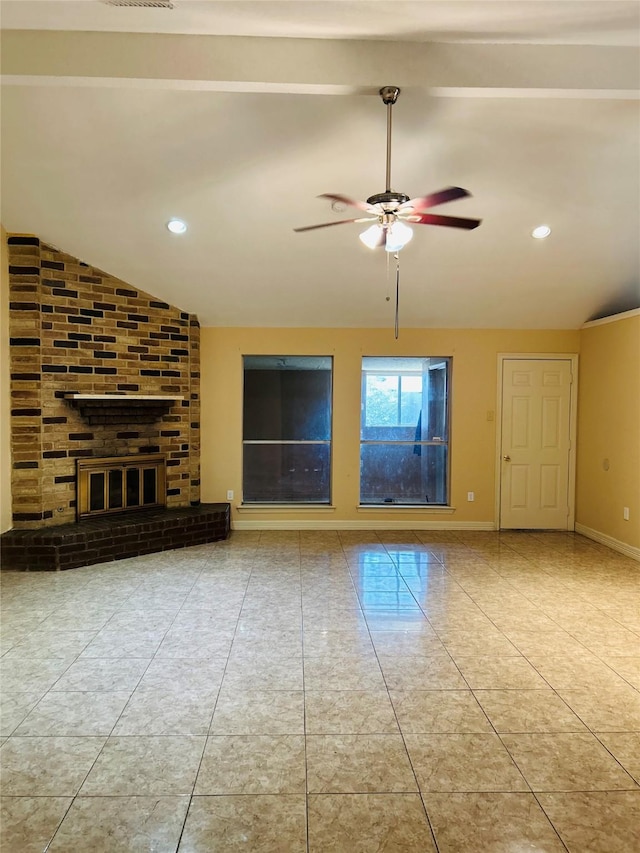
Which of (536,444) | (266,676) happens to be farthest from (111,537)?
(536,444)

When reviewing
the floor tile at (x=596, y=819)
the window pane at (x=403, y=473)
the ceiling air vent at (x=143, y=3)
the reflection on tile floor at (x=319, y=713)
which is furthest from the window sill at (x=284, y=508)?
the ceiling air vent at (x=143, y=3)

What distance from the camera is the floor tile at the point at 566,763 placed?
2.04 m

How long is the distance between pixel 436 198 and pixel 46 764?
2.97m

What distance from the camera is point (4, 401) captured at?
15.2ft

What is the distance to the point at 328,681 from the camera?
2.77m

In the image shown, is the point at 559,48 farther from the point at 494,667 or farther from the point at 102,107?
the point at 494,667

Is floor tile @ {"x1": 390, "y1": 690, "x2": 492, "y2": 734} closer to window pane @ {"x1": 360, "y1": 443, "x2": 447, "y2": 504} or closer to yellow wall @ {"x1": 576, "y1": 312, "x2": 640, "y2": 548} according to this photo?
yellow wall @ {"x1": 576, "y1": 312, "x2": 640, "y2": 548}

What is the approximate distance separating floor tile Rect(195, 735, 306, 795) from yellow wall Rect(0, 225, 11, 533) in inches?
132

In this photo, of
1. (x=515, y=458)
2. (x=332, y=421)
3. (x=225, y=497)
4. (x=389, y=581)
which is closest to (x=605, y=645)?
(x=389, y=581)

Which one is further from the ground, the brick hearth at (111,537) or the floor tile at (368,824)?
the brick hearth at (111,537)

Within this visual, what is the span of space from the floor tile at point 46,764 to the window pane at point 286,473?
3990 mm

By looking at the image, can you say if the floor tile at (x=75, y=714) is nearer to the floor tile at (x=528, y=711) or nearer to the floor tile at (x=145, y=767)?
the floor tile at (x=145, y=767)

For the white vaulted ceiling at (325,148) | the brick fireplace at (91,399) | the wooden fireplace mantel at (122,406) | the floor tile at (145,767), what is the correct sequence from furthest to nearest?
the wooden fireplace mantel at (122,406) → the brick fireplace at (91,399) → the white vaulted ceiling at (325,148) → the floor tile at (145,767)

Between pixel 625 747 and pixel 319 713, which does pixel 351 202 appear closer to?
pixel 319 713
